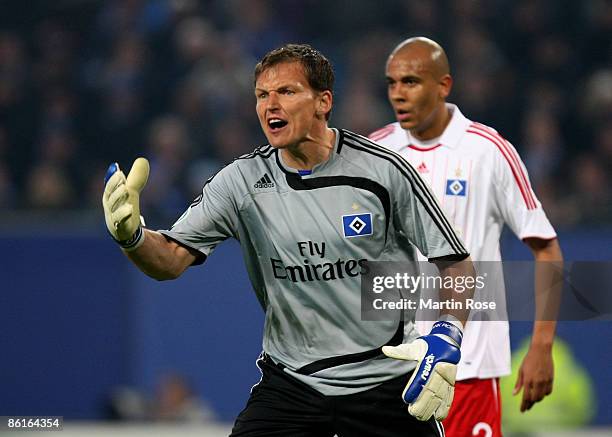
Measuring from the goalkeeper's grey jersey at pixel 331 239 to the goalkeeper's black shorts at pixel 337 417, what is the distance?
4 cm

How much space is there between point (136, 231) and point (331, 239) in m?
0.66

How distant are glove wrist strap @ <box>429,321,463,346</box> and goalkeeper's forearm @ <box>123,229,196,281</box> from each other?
2.73 feet

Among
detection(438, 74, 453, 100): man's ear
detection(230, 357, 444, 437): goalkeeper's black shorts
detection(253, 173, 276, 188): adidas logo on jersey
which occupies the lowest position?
detection(230, 357, 444, 437): goalkeeper's black shorts

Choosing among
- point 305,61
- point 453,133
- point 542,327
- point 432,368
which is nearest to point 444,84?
point 453,133

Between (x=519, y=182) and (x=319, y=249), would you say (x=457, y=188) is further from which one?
(x=319, y=249)

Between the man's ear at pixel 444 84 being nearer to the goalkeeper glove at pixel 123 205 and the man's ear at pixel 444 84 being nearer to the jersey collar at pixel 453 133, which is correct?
the jersey collar at pixel 453 133

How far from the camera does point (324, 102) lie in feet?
12.7

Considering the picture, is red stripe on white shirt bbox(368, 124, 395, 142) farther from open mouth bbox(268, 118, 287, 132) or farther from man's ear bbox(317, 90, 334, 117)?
open mouth bbox(268, 118, 287, 132)

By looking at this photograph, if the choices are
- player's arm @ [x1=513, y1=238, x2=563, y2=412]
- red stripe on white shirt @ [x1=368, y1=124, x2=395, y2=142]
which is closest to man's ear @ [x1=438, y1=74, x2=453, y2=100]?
red stripe on white shirt @ [x1=368, y1=124, x2=395, y2=142]

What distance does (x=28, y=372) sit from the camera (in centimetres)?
762

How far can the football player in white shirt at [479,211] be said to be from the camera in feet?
15.1

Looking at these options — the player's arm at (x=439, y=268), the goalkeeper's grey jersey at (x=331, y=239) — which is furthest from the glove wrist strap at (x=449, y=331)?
the goalkeeper's grey jersey at (x=331, y=239)

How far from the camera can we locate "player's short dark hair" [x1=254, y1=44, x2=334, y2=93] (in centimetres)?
377

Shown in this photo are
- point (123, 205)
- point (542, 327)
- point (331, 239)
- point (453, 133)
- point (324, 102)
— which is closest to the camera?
point (123, 205)
